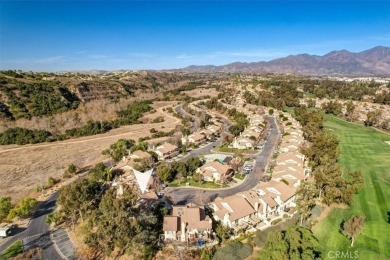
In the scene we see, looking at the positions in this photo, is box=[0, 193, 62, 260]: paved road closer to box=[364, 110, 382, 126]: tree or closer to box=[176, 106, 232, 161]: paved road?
box=[176, 106, 232, 161]: paved road

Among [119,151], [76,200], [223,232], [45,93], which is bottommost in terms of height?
[119,151]

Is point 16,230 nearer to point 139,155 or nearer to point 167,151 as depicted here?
point 139,155

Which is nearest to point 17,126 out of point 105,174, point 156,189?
point 105,174

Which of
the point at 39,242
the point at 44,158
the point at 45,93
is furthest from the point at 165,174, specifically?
the point at 45,93

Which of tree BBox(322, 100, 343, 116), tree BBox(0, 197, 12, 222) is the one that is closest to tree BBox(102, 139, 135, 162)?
tree BBox(0, 197, 12, 222)

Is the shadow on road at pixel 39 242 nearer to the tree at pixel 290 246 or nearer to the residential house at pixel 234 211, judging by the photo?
the residential house at pixel 234 211

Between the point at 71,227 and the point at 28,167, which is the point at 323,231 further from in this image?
the point at 28,167
